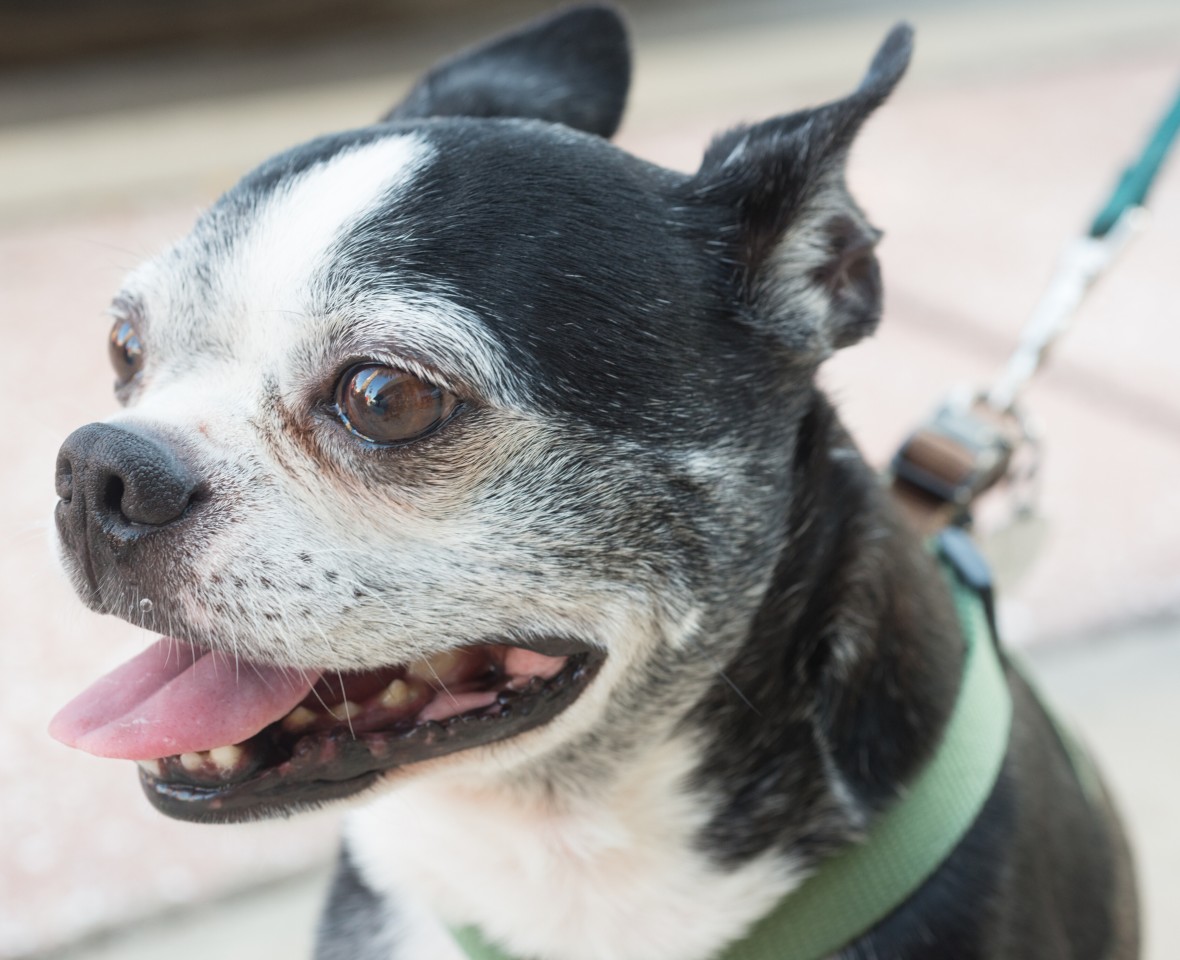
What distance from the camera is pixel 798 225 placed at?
72.0 inches

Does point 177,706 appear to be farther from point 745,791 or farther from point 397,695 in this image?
point 745,791

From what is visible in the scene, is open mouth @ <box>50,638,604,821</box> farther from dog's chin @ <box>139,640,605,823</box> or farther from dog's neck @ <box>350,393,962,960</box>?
dog's neck @ <box>350,393,962,960</box>

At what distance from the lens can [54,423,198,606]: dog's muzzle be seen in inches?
59.1

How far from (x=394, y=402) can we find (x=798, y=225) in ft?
2.15

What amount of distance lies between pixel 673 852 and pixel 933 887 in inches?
14.4

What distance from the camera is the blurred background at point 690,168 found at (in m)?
2.92

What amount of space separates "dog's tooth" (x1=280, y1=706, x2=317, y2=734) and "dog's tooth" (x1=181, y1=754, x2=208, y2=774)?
4.4 inches

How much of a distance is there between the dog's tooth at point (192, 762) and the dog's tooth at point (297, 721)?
11 cm

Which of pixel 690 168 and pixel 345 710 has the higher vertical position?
pixel 345 710

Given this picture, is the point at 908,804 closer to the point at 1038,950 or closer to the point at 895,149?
the point at 1038,950

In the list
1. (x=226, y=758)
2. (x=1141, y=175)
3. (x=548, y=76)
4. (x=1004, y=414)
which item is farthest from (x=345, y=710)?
(x=1141, y=175)

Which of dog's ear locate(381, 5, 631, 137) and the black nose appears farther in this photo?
dog's ear locate(381, 5, 631, 137)

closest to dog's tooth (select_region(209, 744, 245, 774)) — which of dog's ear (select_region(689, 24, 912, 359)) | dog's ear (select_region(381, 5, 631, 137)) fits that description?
dog's ear (select_region(689, 24, 912, 359))

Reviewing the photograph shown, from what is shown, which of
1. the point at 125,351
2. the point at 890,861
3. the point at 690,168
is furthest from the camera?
the point at 690,168
